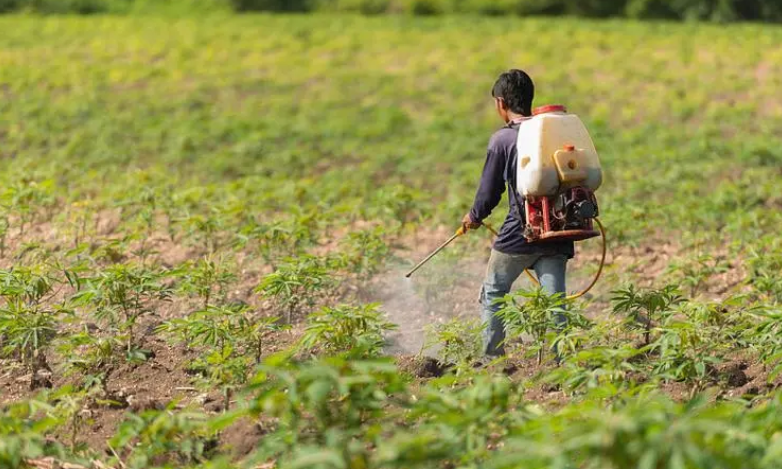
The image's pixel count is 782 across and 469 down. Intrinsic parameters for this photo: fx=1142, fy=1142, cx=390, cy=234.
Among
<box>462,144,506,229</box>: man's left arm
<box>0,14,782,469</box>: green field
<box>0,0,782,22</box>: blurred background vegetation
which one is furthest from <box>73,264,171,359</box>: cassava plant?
<box>0,0,782,22</box>: blurred background vegetation

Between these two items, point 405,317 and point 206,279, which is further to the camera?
point 405,317

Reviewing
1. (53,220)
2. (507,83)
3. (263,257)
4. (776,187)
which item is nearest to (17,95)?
(53,220)

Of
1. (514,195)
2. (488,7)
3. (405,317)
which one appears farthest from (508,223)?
(488,7)

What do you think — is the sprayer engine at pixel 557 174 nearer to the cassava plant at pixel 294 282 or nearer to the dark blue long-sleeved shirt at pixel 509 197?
the dark blue long-sleeved shirt at pixel 509 197

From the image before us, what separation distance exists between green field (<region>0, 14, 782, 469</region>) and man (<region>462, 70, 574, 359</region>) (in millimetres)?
173

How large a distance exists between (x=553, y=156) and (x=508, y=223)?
544 millimetres

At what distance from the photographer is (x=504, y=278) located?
5.57 metres

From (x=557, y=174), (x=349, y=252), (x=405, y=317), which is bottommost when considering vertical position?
(x=405, y=317)

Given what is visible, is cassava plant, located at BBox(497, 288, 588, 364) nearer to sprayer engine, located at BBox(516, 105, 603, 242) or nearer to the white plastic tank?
sprayer engine, located at BBox(516, 105, 603, 242)

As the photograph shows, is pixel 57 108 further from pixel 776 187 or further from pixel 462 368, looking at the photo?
pixel 462 368

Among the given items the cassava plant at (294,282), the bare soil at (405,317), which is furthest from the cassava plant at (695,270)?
the cassava plant at (294,282)

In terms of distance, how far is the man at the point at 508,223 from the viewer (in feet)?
17.7

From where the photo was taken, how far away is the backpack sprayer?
5.09 m

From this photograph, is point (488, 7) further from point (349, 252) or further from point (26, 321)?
point (26, 321)
